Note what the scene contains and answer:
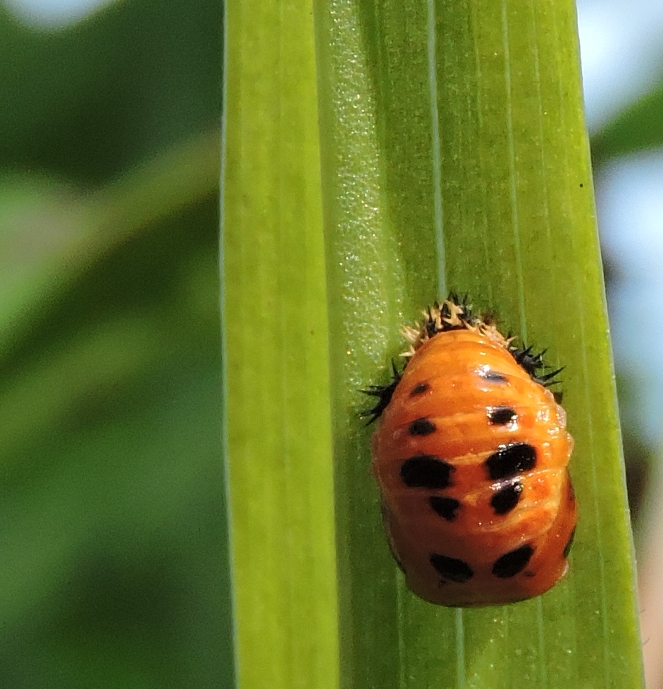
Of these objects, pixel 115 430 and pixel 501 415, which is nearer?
pixel 501 415

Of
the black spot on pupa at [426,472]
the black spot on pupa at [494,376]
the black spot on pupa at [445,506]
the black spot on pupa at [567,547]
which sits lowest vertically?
the black spot on pupa at [567,547]

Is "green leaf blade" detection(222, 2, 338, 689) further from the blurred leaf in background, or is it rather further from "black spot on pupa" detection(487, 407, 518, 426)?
the blurred leaf in background

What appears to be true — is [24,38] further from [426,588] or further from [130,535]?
Answer: [426,588]

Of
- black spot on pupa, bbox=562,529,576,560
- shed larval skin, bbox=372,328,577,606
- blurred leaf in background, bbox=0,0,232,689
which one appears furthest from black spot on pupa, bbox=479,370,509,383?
blurred leaf in background, bbox=0,0,232,689

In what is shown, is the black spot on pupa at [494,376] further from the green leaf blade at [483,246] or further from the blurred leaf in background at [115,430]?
the blurred leaf in background at [115,430]

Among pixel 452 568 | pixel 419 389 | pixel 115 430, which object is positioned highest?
pixel 115 430

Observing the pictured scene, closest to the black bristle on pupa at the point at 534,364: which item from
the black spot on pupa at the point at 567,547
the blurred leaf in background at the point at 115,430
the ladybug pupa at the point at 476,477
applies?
the ladybug pupa at the point at 476,477

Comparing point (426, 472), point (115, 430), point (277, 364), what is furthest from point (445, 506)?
point (115, 430)

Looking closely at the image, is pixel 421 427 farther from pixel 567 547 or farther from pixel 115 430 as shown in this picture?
pixel 115 430
